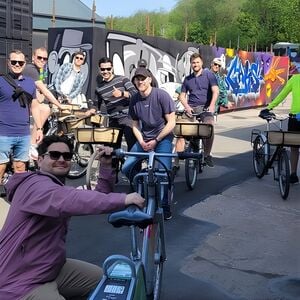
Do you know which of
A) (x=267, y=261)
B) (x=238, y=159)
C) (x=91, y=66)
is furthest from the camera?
(x=91, y=66)

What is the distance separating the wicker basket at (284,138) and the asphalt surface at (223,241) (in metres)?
0.78

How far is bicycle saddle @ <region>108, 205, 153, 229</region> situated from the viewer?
2807 mm

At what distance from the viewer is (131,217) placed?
281cm

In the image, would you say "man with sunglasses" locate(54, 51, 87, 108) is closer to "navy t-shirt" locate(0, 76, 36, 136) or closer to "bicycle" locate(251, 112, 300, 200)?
"navy t-shirt" locate(0, 76, 36, 136)

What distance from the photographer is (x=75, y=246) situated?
527cm

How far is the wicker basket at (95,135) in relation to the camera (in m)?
6.91

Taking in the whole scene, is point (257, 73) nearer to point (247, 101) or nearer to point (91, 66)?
point (247, 101)

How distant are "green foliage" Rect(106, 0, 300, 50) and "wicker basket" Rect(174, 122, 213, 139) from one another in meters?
40.8

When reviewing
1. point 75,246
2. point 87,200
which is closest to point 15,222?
point 87,200

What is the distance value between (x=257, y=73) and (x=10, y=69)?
17623 mm

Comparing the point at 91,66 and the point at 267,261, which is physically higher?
the point at 91,66

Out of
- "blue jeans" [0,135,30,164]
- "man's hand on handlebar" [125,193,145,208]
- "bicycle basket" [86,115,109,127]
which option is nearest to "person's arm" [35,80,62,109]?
"bicycle basket" [86,115,109,127]

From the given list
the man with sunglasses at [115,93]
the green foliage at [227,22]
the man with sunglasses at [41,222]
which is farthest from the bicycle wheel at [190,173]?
the green foliage at [227,22]

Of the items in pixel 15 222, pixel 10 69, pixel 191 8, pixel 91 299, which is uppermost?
pixel 191 8
